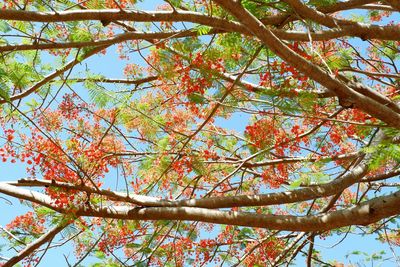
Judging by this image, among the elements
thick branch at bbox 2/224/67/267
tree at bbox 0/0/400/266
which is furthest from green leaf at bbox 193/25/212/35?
thick branch at bbox 2/224/67/267

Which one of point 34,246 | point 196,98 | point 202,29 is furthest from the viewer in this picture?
point 196,98

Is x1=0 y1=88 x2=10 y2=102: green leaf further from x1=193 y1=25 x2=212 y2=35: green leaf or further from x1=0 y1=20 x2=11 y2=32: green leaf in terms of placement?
x1=193 y1=25 x2=212 y2=35: green leaf

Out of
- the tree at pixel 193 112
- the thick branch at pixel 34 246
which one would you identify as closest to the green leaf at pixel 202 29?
the tree at pixel 193 112

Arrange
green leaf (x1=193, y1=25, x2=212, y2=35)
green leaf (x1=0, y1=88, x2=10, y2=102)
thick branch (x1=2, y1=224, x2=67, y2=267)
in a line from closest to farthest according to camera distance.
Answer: green leaf (x1=0, y1=88, x2=10, y2=102), green leaf (x1=193, y1=25, x2=212, y2=35), thick branch (x1=2, y1=224, x2=67, y2=267)

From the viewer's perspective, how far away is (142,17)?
291cm

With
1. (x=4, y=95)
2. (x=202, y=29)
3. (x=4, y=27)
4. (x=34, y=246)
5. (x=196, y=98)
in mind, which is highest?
(x=4, y=27)

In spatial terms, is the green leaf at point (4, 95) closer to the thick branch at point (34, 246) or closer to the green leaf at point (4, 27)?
the green leaf at point (4, 27)

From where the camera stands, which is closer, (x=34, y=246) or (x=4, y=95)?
(x=4, y=95)

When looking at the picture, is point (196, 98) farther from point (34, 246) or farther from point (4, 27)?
point (34, 246)

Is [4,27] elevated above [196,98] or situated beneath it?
elevated above

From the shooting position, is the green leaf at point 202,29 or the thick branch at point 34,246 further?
the thick branch at point 34,246

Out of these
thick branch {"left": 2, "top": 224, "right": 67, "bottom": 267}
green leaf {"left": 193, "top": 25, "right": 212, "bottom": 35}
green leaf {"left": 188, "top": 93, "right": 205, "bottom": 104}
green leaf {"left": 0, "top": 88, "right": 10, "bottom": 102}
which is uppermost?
green leaf {"left": 193, "top": 25, "right": 212, "bottom": 35}

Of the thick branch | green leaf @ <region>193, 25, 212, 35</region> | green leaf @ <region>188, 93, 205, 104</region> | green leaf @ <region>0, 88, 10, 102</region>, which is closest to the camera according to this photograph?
green leaf @ <region>0, 88, 10, 102</region>

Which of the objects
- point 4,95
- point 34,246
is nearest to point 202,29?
point 4,95
